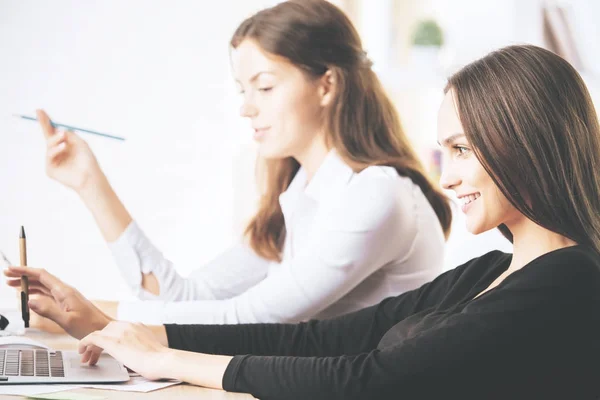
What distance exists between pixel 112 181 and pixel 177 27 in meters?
0.58

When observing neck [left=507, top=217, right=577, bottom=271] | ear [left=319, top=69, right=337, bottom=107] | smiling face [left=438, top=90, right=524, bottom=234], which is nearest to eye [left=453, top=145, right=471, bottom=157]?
smiling face [left=438, top=90, right=524, bottom=234]

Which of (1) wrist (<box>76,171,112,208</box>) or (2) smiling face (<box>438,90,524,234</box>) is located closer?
(2) smiling face (<box>438,90,524,234</box>)

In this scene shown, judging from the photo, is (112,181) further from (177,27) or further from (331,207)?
(331,207)

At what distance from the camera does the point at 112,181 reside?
2.78m

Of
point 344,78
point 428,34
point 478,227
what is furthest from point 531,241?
point 428,34

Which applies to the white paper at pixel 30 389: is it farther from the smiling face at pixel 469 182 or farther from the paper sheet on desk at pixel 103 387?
the smiling face at pixel 469 182

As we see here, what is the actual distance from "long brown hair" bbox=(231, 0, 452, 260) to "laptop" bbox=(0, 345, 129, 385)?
742mm

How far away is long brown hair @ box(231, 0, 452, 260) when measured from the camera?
6.00 feet

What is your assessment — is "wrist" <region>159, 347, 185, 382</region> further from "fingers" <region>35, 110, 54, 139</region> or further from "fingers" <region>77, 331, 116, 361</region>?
"fingers" <region>35, 110, 54, 139</region>

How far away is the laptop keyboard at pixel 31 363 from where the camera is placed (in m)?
1.15

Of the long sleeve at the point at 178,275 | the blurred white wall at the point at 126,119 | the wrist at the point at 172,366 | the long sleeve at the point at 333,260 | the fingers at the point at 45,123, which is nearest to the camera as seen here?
the wrist at the point at 172,366

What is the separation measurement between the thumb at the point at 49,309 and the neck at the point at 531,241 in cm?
82

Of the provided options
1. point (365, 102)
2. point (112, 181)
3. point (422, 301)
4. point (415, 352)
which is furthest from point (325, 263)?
point (112, 181)

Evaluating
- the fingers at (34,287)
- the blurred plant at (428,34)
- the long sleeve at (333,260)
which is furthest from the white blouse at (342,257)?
the blurred plant at (428,34)
